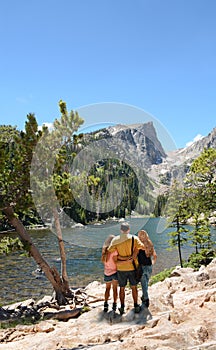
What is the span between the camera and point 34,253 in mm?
13938

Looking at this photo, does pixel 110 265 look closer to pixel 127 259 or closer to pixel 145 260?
pixel 127 259

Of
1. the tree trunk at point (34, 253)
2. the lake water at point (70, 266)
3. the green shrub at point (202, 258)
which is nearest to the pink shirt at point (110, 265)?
the lake water at point (70, 266)

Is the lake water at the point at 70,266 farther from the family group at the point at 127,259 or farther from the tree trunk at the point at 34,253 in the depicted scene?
the family group at the point at 127,259

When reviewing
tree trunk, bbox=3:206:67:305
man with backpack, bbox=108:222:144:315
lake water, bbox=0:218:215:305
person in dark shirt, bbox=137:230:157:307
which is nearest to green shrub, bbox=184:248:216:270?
lake water, bbox=0:218:215:305

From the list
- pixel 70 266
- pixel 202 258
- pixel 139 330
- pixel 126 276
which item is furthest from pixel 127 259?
pixel 70 266

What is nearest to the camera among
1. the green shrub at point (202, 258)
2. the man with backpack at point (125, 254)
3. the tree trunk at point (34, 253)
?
the man with backpack at point (125, 254)

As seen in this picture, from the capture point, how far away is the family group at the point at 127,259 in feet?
28.0

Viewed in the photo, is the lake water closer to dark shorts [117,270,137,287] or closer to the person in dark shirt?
the person in dark shirt

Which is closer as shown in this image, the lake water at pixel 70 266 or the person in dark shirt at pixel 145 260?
the person in dark shirt at pixel 145 260

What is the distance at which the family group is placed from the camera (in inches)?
336

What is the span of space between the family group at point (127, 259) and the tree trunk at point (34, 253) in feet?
18.8

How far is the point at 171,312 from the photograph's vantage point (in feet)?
26.9

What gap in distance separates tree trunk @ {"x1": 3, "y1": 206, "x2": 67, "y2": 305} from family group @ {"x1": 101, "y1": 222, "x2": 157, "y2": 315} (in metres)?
5.73

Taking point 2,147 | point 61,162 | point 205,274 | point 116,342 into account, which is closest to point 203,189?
point 205,274
